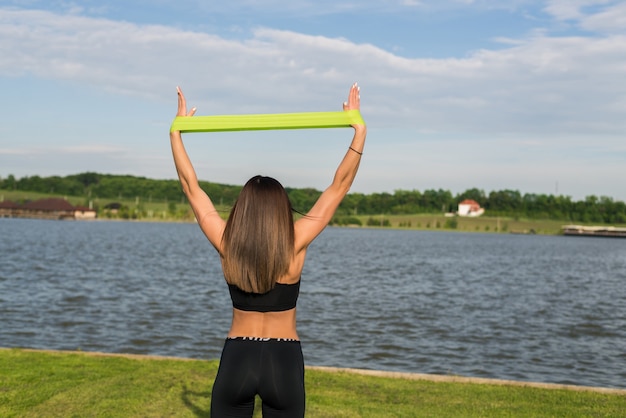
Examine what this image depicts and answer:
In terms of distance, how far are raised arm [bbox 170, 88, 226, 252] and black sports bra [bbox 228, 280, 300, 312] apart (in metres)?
0.30

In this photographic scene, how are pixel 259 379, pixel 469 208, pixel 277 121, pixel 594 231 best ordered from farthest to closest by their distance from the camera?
pixel 469 208, pixel 594 231, pixel 277 121, pixel 259 379

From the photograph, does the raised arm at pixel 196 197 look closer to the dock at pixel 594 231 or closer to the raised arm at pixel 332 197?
the raised arm at pixel 332 197

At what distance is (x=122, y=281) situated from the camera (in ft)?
106

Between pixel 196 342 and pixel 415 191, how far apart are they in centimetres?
16328

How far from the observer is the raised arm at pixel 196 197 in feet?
12.9

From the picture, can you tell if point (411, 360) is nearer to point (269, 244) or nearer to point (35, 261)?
point (269, 244)

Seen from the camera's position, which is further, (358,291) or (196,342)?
(358,291)

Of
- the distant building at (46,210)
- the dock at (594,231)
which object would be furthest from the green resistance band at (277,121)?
the distant building at (46,210)

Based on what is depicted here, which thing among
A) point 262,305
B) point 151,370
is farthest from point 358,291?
point 262,305

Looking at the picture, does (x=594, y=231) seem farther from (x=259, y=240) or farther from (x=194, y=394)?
(x=259, y=240)

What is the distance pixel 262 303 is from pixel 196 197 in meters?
0.82

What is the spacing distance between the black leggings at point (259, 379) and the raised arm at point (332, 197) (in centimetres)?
57

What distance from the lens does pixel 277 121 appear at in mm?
3938

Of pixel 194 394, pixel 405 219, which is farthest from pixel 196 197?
pixel 405 219
